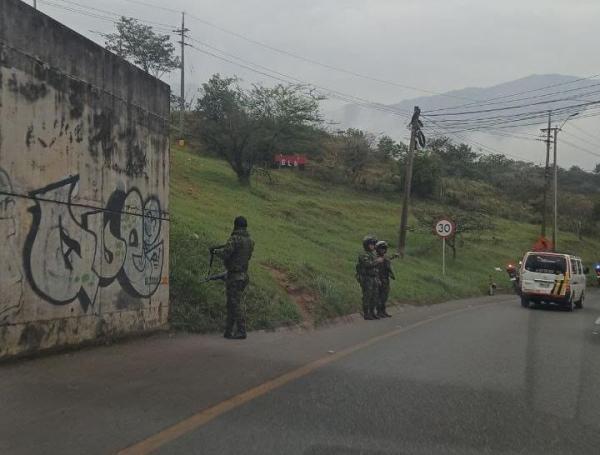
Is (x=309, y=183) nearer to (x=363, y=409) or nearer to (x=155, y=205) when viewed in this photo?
(x=155, y=205)

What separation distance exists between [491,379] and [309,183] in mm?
44261

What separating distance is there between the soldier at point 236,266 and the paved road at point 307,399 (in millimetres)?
471

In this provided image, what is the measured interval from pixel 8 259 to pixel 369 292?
9.57 m

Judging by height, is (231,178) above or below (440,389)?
above

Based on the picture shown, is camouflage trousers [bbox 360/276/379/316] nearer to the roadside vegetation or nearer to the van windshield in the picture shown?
the roadside vegetation

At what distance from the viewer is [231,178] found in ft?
133

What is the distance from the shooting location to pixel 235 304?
35.1 feet

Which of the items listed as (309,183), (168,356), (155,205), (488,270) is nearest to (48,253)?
(168,356)

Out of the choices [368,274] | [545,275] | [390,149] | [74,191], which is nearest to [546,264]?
[545,275]

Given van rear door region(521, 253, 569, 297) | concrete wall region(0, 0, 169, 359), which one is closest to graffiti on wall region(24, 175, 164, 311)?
concrete wall region(0, 0, 169, 359)

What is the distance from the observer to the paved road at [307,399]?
18.2 feet

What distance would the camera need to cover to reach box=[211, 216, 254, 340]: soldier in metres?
10.6

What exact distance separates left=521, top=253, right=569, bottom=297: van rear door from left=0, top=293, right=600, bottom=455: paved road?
1084 centimetres

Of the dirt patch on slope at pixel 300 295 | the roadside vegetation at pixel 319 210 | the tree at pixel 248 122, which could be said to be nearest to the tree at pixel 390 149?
the roadside vegetation at pixel 319 210
